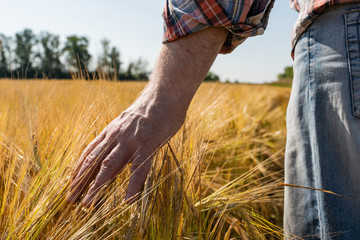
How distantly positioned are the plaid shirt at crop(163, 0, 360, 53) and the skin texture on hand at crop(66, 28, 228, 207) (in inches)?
0.8

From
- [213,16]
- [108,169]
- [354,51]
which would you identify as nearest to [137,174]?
[108,169]

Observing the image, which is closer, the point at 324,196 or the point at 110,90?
the point at 324,196

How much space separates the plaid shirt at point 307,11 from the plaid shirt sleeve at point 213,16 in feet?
0.23

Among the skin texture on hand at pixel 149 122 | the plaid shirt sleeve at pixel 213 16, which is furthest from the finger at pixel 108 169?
the plaid shirt sleeve at pixel 213 16

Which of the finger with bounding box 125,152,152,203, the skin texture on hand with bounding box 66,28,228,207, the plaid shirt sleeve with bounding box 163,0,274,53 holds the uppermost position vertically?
the plaid shirt sleeve with bounding box 163,0,274,53

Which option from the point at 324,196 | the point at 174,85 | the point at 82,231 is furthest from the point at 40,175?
the point at 324,196

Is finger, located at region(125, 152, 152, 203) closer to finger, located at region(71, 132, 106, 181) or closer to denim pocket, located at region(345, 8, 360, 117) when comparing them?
finger, located at region(71, 132, 106, 181)

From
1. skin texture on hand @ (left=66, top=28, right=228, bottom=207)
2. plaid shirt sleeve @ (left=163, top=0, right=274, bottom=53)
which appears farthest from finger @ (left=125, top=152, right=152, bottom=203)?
plaid shirt sleeve @ (left=163, top=0, right=274, bottom=53)

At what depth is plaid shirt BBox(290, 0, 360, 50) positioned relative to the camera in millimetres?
501

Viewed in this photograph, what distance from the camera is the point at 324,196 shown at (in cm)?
54

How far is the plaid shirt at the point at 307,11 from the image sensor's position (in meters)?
0.50

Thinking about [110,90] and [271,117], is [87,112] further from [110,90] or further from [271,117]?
[271,117]

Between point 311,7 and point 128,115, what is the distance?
400mm

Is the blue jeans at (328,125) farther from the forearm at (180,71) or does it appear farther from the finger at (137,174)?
the finger at (137,174)
